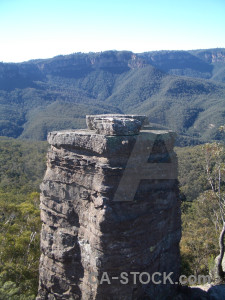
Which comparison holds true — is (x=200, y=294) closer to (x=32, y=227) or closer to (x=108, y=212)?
(x=108, y=212)

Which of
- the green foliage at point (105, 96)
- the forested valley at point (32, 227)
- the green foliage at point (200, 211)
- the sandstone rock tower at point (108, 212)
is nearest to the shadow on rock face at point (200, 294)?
A: the sandstone rock tower at point (108, 212)

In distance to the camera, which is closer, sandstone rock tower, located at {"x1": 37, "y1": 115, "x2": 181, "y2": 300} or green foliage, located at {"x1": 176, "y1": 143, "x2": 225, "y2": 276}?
sandstone rock tower, located at {"x1": 37, "y1": 115, "x2": 181, "y2": 300}

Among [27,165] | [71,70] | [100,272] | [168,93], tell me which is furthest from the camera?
[71,70]

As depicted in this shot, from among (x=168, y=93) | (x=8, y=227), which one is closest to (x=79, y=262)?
(x=8, y=227)

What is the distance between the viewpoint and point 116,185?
7.41 meters

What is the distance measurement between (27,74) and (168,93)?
87.8 metres

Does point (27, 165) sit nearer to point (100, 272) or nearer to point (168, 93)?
point (100, 272)

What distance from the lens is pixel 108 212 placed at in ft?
23.8

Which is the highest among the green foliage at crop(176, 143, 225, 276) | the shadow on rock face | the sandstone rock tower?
the sandstone rock tower

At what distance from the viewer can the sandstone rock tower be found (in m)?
7.37

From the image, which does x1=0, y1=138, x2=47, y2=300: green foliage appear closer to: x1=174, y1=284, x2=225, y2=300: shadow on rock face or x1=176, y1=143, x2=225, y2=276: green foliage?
x1=174, y1=284, x2=225, y2=300: shadow on rock face

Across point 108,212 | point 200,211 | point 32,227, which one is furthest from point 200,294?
point 200,211

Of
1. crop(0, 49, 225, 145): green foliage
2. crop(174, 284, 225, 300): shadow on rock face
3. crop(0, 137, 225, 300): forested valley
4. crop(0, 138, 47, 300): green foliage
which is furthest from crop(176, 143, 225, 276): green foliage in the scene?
crop(0, 49, 225, 145): green foliage

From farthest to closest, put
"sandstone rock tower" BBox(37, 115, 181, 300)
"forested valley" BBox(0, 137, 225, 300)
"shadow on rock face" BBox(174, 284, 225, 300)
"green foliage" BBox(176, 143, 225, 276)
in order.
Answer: "green foliage" BBox(176, 143, 225, 276) → "forested valley" BBox(0, 137, 225, 300) → "shadow on rock face" BBox(174, 284, 225, 300) → "sandstone rock tower" BBox(37, 115, 181, 300)
